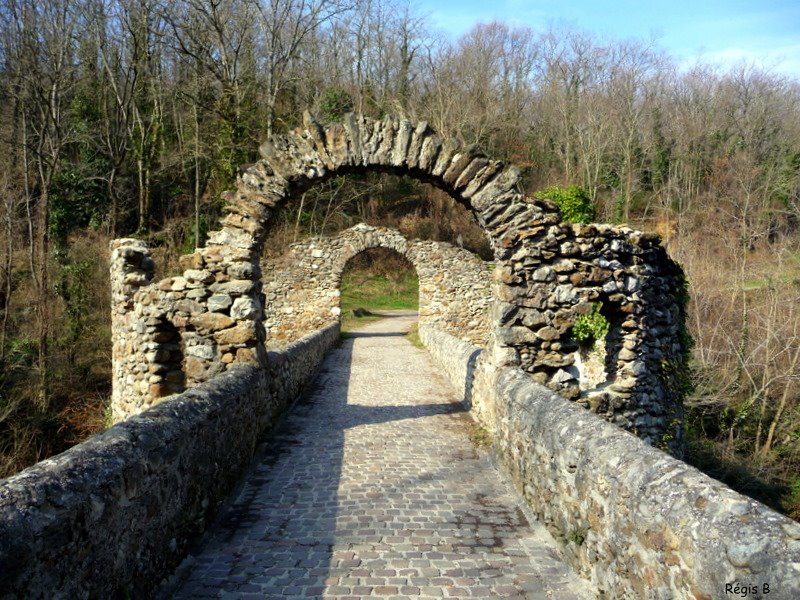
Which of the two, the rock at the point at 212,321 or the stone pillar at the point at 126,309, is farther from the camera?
the stone pillar at the point at 126,309

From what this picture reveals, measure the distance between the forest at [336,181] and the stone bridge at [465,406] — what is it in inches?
261

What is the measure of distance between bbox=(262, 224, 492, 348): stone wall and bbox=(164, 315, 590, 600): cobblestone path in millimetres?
13246

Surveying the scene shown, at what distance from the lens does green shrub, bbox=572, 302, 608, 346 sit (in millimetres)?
6734

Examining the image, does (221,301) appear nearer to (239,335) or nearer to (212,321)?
(212,321)

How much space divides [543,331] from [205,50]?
2020 centimetres

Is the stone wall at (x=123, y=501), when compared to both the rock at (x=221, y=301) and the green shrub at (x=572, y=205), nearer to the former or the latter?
the rock at (x=221, y=301)

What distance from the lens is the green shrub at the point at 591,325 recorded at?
22.1 feet

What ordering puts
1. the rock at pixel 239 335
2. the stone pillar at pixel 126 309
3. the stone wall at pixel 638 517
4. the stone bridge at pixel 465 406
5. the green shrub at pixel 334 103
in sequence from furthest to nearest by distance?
the green shrub at pixel 334 103, the stone pillar at pixel 126 309, the rock at pixel 239 335, the stone bridge at pixel 465 406, the stone wall at pixel 638 517

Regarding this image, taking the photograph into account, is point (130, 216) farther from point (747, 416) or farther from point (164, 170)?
point (747, 416)

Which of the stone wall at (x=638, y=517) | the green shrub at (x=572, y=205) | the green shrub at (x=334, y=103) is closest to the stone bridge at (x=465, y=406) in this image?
the stone wall at (x=638, y=517)

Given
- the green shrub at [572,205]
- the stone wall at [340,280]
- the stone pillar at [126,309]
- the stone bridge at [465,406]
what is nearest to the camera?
the stone bridge at [465,406]

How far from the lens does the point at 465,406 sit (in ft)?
29.8

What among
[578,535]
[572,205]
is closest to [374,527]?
[578,535]

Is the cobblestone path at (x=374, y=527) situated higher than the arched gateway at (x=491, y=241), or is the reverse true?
the arched gateway at (x=491, y=241)
